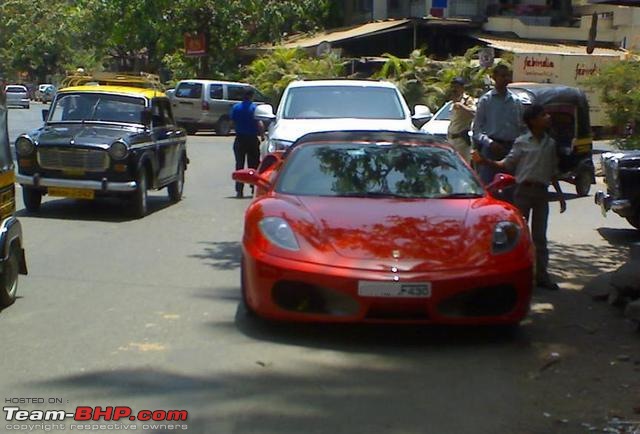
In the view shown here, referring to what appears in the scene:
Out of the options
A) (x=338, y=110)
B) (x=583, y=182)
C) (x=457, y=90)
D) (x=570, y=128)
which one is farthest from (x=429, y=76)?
(x=457, y=90)

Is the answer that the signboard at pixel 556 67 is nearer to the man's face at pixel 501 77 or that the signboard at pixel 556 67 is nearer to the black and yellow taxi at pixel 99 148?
the black and yellow taxi at pixel 99 148

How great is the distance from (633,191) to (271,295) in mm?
6820

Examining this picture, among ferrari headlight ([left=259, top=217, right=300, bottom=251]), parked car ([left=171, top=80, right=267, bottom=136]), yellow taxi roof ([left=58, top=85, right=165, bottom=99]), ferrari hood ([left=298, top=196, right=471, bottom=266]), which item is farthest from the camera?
parked car ([left=171, top=80, right=267, bottom=136])

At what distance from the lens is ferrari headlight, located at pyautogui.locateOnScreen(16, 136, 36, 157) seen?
14.5 metres

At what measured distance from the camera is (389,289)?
713cm

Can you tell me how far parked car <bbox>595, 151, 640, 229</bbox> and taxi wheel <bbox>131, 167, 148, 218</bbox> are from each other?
6127 millimetres

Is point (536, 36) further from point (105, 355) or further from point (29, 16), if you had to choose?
point (29, 16)

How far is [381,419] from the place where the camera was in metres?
5.74

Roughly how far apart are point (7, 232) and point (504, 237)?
3.71m

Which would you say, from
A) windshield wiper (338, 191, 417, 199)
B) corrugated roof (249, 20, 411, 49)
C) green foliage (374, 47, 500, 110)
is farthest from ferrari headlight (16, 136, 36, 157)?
corrugated roof (249, 20, 411, 49)

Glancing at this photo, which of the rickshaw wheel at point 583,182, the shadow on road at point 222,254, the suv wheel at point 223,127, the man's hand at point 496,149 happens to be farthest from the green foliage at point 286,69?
the man's hand at point 496,149

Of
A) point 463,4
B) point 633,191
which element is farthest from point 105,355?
point 463,4

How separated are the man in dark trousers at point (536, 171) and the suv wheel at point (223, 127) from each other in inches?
1112

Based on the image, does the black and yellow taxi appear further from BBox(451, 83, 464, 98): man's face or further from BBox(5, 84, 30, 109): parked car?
BBox(451, 83, 464, 98): man's face
